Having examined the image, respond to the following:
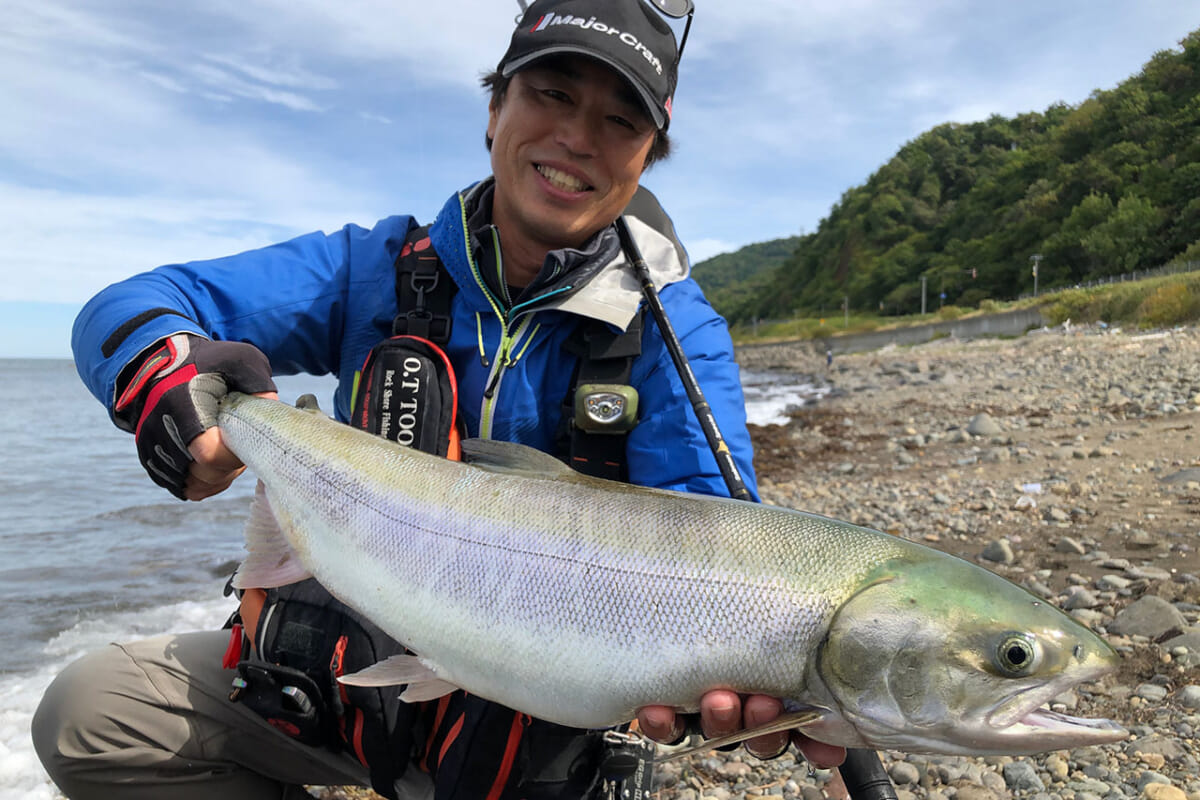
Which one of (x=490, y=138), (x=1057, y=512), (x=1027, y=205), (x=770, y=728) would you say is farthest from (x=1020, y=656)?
(x=1027, y=205)

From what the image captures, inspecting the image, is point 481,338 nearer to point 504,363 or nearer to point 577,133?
point 504,363

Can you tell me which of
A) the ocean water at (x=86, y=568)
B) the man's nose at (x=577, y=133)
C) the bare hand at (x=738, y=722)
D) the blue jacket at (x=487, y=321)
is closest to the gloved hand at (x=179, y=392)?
the blue jacket at (x=487, y=321)

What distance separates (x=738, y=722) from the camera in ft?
6.72

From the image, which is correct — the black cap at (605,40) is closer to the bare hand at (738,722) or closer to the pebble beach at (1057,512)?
the bare hand at (738,722)

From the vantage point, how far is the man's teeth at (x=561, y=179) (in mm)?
3220

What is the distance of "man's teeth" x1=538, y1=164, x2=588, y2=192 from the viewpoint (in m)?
3.22

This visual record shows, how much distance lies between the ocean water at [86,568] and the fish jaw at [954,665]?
4.91 m

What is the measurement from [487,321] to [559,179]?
2.23 ft

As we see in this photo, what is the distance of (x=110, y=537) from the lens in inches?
404

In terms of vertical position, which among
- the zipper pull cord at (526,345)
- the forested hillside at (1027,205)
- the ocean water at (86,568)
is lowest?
the ocean water at (86,568)

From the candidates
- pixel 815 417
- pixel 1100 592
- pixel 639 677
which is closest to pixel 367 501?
pixel 639 677

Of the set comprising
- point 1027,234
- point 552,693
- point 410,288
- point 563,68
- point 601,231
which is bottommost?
point 552,693

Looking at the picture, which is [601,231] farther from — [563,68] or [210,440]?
[210,440]

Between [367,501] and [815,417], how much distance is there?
19412 mm
